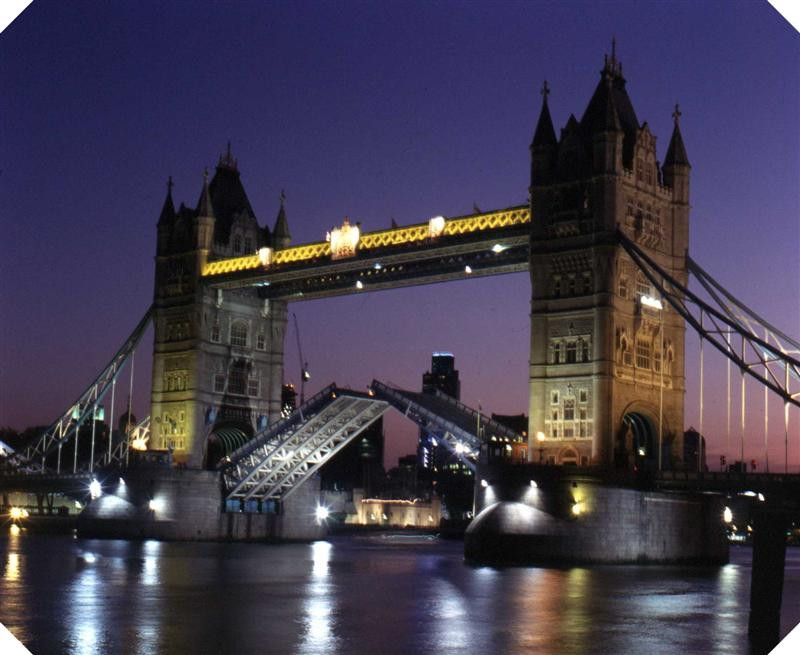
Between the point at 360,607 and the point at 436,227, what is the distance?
100ft

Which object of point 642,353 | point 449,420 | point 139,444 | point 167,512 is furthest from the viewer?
point 139,444

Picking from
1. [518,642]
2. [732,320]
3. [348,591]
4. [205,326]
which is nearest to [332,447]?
[205,326]

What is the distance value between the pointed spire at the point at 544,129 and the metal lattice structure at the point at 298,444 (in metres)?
17.7

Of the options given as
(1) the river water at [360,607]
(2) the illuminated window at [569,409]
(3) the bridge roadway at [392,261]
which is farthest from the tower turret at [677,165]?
(1) the river water at [360,607]

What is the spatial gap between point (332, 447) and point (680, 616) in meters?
Answer: 43.8

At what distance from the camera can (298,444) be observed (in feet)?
249

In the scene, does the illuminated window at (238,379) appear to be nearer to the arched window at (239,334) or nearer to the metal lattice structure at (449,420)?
the arched window at (239,334)

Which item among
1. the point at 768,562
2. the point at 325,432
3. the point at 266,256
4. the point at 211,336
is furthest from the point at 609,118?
the point at 768,562

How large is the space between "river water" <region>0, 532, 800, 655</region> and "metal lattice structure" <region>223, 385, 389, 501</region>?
15.6m

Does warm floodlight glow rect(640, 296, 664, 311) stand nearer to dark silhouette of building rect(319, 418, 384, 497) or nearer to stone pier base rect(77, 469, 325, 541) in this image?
stone pier base rect(77, 469, 325, 541)

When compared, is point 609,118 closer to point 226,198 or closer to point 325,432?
point 325,432

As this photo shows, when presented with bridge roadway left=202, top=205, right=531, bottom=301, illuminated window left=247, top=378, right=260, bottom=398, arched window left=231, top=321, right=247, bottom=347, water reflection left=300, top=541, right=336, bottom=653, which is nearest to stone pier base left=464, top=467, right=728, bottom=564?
water reflection left=300, top=541, right=336, bottom=653

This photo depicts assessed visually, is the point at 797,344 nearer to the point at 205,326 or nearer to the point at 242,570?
the point at 242,570

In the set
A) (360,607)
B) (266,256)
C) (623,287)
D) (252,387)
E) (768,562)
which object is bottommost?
(360,607)
